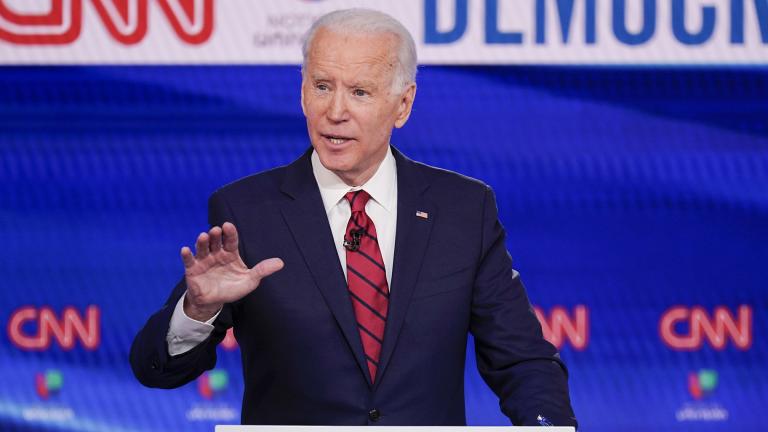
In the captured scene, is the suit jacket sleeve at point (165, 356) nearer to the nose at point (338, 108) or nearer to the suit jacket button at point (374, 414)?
the suit jacket button at point (374, 414)

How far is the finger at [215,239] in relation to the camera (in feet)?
5.50

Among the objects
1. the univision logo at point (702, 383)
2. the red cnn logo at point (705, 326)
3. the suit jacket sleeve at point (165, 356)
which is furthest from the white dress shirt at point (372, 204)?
the univision logo at point (702, 383)

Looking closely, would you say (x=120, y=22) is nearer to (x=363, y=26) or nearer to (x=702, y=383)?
(x=363, y=26)

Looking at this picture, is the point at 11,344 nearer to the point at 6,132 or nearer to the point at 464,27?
the point at 6,132

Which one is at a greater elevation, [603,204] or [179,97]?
[179,97]

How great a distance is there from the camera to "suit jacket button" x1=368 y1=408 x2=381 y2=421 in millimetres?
1941

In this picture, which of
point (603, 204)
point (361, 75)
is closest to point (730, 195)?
point (603, 204)

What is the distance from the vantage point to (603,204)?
3.72 m

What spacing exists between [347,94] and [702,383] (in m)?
2.20

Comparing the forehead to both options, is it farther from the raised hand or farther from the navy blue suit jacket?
the raised hand

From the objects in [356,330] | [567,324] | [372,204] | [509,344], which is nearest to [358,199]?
[372,204]

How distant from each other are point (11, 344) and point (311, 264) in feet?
7.04

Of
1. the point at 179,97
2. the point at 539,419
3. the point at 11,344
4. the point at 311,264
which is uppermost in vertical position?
the point at 179,97

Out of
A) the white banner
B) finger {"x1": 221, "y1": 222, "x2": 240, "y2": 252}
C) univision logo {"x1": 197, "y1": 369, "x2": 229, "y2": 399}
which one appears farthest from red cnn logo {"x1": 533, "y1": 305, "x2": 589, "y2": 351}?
finger {"x1": 221, "y1": 222, "x2": 240, "y2": 252}
